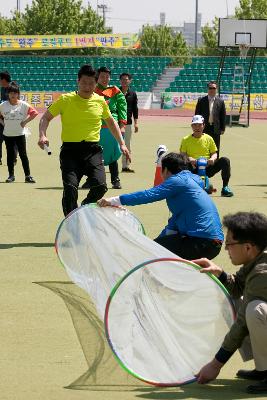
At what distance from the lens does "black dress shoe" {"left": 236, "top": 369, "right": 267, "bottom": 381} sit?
20.6 feet

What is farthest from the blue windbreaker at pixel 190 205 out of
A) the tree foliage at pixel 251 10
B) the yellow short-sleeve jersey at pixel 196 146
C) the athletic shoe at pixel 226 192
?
the tree foliage at pixel 251 10

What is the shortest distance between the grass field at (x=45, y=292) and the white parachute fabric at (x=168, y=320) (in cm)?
15

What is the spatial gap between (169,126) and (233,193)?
23338mm

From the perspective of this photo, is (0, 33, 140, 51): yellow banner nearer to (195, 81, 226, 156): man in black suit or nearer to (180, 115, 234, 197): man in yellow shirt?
(195, 81, 226, 156): man in black suit

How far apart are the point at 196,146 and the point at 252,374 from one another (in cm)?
945

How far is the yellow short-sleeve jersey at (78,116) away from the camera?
11.9m

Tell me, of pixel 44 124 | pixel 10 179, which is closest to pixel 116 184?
pixel 10 179

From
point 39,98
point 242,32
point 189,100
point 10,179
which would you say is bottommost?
point 39,98

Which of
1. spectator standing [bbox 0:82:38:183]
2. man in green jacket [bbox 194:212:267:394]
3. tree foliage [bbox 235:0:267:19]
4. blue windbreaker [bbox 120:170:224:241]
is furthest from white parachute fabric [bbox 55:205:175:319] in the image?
→ tree foliage [bbox 235:0:267:19]

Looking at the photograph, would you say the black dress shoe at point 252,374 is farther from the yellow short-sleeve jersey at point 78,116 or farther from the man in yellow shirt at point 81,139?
the yellow short-sleeve jersey at point 78,116

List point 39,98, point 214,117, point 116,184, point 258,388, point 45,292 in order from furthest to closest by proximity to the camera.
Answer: point 39,98
point 214,117
point 116,184
point 45,292
point 258,388

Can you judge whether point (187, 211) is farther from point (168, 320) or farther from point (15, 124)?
point (15, 124)

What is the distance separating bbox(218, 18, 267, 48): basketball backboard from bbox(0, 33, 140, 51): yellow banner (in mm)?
37448

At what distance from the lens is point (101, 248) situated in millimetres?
8391
